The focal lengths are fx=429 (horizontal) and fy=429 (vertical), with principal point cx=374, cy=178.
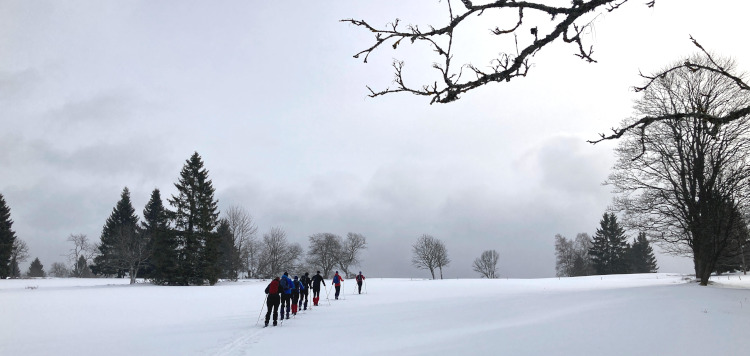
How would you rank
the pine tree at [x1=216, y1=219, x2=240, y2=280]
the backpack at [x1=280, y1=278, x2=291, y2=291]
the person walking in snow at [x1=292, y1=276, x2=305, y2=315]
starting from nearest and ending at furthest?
the backpack at [x1=280, y1=278, x2=291, y2=291] → the person walking in snow at [x1=292, y1=276, x2=305, y2=315] → the pine tree at [x1=216, y1=219, x2=240, y2=280]

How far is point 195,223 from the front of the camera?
46031mm

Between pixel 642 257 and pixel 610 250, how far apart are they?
12.5 m

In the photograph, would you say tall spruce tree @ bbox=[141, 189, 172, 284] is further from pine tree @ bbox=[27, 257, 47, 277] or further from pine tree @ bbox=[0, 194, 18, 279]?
pine tree @ bbox=[27, 257, 47, 277]

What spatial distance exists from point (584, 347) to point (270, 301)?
9447 mm

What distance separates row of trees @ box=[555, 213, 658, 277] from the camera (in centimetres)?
7224

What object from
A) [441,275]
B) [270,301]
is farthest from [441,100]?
[441,275]

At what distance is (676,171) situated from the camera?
2269 cm

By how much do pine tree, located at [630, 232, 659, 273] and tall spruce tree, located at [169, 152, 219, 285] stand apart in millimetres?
72723

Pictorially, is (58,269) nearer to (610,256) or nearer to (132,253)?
(132,253)

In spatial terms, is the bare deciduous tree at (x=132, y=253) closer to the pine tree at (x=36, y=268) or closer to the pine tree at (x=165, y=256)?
the pine tree at (x=165, y=256)

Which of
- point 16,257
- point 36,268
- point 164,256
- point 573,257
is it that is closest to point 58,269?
point 36,268

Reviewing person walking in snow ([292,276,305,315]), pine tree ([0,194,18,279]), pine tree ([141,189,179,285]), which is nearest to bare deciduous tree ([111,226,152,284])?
pine tree ([141,189,179,285])

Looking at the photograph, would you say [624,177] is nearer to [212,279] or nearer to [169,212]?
[212,279]

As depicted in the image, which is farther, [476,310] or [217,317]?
[217,317]
